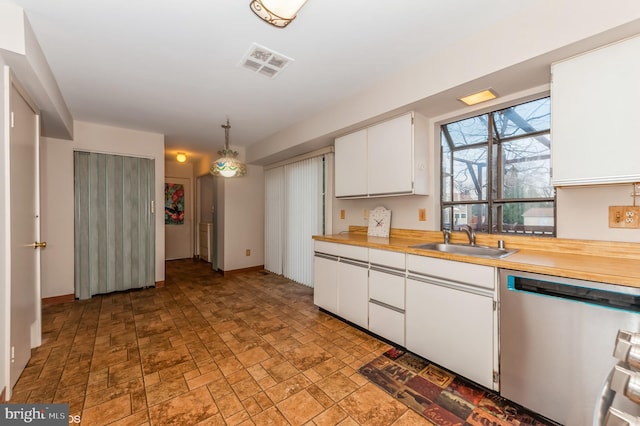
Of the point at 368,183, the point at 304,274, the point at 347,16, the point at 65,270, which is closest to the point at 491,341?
the point at 368,183

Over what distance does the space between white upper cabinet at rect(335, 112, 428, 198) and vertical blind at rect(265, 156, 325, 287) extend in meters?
1.02

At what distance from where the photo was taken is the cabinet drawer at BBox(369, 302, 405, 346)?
2.29 metres

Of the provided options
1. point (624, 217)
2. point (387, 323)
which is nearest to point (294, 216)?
point (387, 323)

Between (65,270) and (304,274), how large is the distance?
3.28 metres

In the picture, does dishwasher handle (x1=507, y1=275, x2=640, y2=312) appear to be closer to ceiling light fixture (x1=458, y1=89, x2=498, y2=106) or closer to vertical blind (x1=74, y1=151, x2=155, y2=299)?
ceiling light fixture (x1=458, y1=89, x2=498, y2=106)

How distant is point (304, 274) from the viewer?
438 cm

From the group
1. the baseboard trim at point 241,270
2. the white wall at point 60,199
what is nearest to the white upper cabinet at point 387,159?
the baseboard trim at point 241,270

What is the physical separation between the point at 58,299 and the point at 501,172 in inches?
214

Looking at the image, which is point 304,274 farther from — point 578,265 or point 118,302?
point 578,265

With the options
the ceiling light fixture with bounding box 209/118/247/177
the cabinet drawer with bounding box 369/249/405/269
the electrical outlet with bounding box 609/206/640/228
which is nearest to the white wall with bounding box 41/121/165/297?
the ceiling light fixture with bounding box 209/118/247/177

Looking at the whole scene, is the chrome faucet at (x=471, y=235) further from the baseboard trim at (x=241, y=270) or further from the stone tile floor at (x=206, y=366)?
the baseboard trim at (x=241, y=270)

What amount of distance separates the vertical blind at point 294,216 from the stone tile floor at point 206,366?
1135 mm

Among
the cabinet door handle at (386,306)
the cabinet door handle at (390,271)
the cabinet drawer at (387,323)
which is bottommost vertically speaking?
the cabinet drawer at (387,323)

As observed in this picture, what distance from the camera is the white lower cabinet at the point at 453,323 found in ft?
5.66
